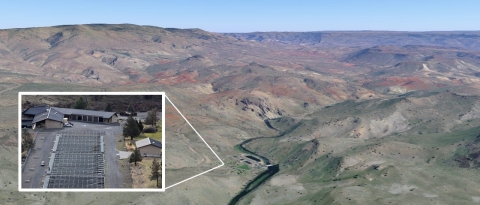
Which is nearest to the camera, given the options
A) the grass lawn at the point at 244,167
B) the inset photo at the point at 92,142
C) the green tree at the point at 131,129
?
the inset photo at the point at 92,142

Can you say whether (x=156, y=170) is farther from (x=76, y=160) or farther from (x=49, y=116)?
(x=49, y=116)

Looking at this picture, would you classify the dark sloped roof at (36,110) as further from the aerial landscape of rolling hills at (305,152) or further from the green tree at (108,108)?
the aerial landscape of rolling hills at (305,152)

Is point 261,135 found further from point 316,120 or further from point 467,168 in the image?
point 467,168

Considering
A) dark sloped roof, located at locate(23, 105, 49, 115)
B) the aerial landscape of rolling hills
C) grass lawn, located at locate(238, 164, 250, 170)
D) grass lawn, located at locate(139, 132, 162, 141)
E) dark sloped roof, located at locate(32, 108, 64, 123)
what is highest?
dark sloped roof, located at locate(23, 105, 49, 115)

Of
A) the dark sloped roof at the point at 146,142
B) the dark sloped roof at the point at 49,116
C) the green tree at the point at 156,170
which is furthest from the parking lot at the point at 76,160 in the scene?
the green tree at the point at 156,170

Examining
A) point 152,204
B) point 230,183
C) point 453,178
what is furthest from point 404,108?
point 152,204

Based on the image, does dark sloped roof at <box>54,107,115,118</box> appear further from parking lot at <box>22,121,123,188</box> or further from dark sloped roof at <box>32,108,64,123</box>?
parking lot at <box>22,121,123,188</box>

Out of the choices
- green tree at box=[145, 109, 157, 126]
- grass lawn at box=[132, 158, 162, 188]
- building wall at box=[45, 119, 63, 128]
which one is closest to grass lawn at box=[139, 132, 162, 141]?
green tree at box=[145, 109, 157, 126]

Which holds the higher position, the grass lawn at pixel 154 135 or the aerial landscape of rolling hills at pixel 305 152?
the grass lawn at pixel 154 135

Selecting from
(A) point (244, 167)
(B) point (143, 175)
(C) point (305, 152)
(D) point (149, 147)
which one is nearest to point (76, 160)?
(B) point (143, 175)
